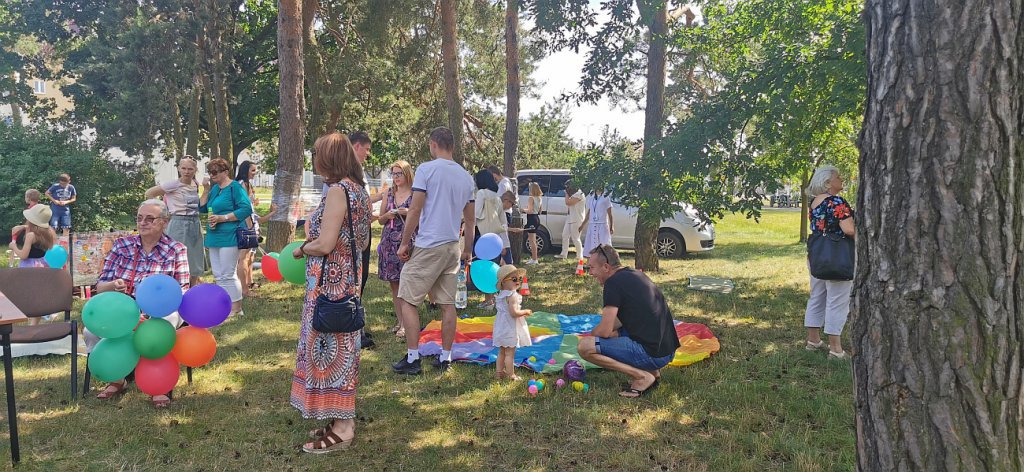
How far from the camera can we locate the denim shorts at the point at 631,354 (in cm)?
473

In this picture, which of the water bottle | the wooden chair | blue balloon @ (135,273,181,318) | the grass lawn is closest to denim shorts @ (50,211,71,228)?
the grass lawn

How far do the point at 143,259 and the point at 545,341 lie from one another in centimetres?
343

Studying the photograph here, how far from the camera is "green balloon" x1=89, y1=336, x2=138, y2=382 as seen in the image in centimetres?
408

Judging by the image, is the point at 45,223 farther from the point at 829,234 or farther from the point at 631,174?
the point at 829,234

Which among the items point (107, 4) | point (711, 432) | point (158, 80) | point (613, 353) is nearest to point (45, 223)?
point (613, 353)

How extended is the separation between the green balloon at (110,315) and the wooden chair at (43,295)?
2.36ft

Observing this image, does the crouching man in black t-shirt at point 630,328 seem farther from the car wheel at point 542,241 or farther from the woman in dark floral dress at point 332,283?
the car wheel at point 542,241

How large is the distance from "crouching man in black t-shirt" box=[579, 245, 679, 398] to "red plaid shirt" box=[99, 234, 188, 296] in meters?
2.89

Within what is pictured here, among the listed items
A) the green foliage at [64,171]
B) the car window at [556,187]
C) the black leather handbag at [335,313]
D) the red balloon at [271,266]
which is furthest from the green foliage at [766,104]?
the green foliage at [64,171]

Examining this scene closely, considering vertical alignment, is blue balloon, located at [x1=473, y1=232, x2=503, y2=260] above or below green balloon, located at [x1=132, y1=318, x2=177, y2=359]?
above

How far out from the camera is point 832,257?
535cm

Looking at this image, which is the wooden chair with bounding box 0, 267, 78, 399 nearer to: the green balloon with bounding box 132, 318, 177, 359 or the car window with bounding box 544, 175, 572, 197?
the green balloon with bounding box 132, 318, 177, 359

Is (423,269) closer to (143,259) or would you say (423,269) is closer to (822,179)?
(143,259)

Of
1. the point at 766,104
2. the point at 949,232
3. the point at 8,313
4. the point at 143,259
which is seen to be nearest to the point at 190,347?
the point at 143,259
